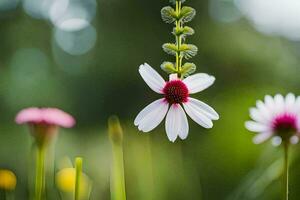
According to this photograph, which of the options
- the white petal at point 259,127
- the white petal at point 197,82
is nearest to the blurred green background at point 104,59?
the white petal at point 259,127

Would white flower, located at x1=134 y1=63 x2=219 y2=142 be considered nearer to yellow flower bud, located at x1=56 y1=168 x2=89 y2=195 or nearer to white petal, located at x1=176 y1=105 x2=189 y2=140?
white petal, located at x1=176 y1=105 x2=189 y2=140

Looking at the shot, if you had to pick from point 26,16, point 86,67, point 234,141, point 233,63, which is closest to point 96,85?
point 86,67

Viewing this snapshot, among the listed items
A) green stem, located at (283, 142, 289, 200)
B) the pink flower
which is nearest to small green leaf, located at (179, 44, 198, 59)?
green stem, located at (283, 142, 289, 200)

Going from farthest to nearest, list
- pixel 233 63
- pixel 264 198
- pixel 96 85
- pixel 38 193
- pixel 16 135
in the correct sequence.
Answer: pixel 96 85, pixel 233 63, pixel 16 135, pixel 264 198, pixel 38 193

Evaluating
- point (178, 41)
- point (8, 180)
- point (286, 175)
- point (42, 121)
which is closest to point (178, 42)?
point (178, 41)

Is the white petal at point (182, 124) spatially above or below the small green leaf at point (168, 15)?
below

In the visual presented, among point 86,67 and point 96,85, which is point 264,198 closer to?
point 96,85

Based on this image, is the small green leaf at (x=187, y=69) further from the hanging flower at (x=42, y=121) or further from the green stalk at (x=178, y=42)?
the hanging flower at (x=42, y=121)
